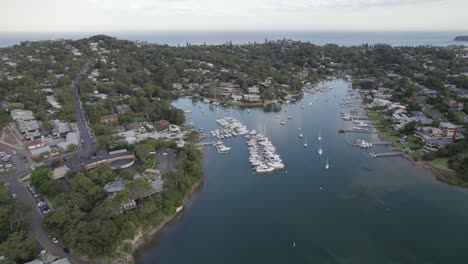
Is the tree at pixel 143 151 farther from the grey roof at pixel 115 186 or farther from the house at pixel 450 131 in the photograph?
the house at pixel 450 131

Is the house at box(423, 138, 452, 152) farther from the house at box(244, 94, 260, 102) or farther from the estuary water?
the house at box(244, 94, 260, 102)

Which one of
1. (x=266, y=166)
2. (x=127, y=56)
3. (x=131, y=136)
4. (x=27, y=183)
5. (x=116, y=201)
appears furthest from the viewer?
(x=127, y=56)

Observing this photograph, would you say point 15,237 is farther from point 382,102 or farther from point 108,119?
point 382,102

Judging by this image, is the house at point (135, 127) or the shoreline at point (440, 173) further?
the house at point (135, 127)

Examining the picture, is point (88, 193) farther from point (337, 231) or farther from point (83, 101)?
point (83, 101)

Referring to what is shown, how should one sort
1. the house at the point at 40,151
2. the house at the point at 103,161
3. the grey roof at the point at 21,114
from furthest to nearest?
the grey roof at the point at 21,114 < the house at the point at 40,151 < the house at the point at 103,161

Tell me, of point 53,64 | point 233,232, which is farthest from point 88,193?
point 53,64

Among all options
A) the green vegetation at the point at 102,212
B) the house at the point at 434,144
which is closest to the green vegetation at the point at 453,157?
the house at the point at 434,144
